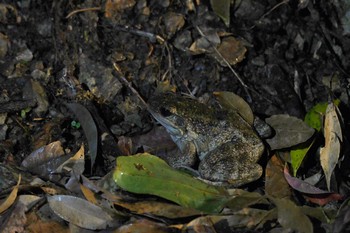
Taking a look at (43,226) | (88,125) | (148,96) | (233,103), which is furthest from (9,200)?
(233,103)

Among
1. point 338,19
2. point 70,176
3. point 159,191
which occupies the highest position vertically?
point 338,19

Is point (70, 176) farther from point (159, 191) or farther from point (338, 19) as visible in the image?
point (338, 19)

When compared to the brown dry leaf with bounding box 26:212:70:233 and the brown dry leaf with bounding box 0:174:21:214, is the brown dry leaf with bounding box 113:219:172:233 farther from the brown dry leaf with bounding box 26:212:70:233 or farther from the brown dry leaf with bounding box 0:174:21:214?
the brown dry leaf with bounding box 0:174:21:214

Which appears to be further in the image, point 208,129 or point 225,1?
point 225,1

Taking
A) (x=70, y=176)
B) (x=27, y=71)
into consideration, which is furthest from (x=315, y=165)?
(x=27, y=71)

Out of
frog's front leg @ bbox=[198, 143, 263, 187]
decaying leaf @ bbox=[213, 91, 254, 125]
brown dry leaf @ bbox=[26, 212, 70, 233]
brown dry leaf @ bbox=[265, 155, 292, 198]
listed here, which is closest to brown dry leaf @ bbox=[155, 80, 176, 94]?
decaying leaf @ bbox=[213, 91, 254, 125]

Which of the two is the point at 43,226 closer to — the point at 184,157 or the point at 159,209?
the point at 159,209
